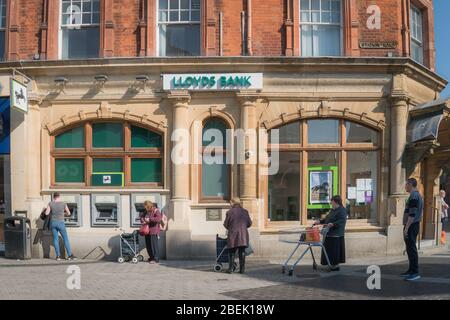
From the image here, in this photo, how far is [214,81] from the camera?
46.6 feet

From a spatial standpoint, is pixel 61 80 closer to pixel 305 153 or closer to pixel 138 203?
pixel 138 203

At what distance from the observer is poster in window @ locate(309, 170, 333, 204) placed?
575 inches

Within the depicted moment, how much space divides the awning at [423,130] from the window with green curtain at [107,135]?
7705 millimetres

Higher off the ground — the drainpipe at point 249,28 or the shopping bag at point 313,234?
the drainpipe at point 249,28

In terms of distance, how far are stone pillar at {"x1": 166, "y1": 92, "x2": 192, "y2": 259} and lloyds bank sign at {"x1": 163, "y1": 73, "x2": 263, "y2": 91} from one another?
27 centimetres

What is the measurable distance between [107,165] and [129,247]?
8.20ft

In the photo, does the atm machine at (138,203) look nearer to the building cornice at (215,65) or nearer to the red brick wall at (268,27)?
the building cornice at (215,65)

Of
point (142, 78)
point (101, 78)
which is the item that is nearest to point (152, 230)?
point (142, 78)

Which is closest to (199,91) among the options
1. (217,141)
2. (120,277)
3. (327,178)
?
(217,141)

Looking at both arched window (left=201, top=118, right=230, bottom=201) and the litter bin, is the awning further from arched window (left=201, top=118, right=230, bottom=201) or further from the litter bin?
the litter bin

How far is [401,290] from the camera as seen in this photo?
942 cm

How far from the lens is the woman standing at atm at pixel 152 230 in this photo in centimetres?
1345

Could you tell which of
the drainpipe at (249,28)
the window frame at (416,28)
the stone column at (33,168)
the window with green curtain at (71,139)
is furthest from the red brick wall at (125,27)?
the window frame at (416,28)

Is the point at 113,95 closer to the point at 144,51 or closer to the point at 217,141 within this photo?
the point at 144,51
